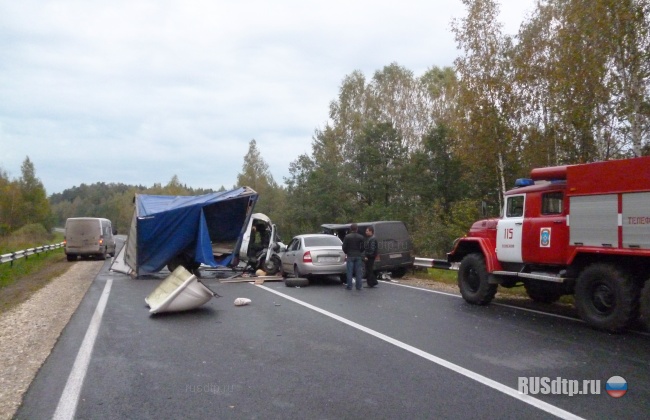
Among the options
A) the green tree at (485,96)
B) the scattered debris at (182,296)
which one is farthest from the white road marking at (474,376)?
the green tree at (485,96)

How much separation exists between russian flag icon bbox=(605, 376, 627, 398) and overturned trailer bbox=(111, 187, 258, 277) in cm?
1435

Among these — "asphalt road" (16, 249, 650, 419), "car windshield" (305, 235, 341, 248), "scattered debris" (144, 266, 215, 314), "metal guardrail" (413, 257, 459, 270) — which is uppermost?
"car windshield" (305, 235, 341, 248)

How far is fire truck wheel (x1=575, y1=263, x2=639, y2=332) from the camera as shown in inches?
333

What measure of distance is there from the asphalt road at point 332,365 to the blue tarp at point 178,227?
7.55 metres

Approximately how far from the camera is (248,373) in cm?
666

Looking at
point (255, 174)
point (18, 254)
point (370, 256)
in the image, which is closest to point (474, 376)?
point (370, 256)

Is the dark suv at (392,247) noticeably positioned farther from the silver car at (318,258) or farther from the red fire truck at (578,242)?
the red fire truck at (578,242)

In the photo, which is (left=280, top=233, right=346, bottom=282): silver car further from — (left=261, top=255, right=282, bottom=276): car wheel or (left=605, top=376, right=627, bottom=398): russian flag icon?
(left=605, top=376, right=627, bottom=398): russian flag icon

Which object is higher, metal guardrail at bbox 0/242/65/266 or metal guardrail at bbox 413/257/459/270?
metal guardrail at bbox 413/257/459/270

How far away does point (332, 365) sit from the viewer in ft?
22.9

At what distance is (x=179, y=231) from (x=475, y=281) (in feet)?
35.8

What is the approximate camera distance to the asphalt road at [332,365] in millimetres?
5387

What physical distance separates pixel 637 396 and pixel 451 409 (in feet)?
6.39

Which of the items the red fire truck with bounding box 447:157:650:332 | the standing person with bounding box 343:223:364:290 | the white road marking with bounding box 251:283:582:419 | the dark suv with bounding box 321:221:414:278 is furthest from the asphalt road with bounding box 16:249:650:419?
the dark suv with bounding box 321:221:414:278
